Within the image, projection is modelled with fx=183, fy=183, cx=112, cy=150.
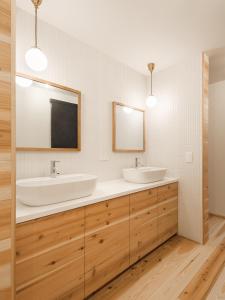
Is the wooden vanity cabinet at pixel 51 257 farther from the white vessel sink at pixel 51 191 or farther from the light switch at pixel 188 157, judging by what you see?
the light switch at pixel 188 157

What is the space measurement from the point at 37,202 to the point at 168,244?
5.86 feet

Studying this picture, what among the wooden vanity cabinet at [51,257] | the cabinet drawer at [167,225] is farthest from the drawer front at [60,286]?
the cabinet drawer at [167,225]

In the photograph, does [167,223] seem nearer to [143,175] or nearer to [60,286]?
[143,175]

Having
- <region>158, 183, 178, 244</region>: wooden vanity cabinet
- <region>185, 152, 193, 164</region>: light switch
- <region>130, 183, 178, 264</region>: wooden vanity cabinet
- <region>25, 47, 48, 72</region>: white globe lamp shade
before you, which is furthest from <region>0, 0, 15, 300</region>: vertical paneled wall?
<region>185, 152, 193, 164</region>: light switch

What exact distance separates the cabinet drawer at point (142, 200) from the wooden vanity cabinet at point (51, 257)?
0.59m

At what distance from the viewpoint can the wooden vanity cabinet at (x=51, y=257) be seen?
1.02 metres

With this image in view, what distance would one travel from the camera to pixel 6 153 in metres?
0.87

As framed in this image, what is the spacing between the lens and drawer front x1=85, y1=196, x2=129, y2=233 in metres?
1.35

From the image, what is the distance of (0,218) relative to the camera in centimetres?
85

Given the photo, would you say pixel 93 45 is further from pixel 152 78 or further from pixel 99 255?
pixel 99 255

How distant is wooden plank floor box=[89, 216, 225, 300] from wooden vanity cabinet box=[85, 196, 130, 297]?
4.3 inches

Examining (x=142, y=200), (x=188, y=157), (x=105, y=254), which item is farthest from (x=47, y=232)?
(x=188, y=157)

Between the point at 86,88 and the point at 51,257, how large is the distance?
1577mm

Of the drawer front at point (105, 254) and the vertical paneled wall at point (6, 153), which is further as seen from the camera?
the drawer front at point (105, 254)
